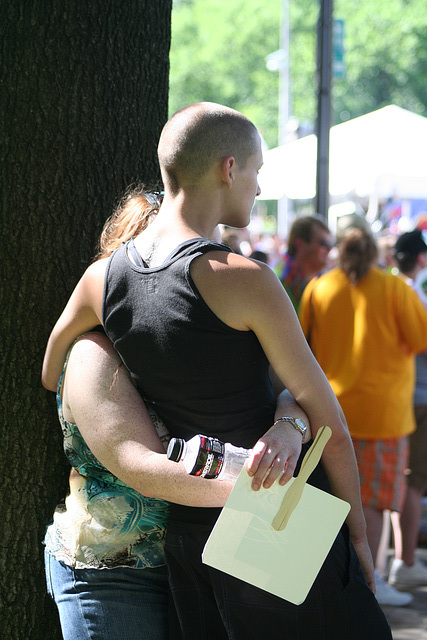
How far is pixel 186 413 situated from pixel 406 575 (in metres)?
3.46

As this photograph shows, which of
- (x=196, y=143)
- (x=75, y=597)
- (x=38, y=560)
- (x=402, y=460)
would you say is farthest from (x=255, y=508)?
(x=402, y=460)

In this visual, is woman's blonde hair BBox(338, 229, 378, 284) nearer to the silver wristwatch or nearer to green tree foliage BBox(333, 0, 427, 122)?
the silver wristwatch

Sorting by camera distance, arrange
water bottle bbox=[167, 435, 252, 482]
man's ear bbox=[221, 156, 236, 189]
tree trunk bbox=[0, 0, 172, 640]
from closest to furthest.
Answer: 1. water bottle bbox=[167, 435, 252, 482]
2. man's ear bbox=[221, 156, 236, 189]
3. tree trunk bbox=[0, 0, 172, 640]

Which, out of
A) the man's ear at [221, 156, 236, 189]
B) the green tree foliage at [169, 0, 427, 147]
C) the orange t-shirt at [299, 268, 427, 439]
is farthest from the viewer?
the green tree foliage at [169, 0, 427, 147]

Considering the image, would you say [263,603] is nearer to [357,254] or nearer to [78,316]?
[78,316]

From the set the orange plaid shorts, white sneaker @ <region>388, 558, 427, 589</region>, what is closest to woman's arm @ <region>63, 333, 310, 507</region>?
the orange plaid shorts

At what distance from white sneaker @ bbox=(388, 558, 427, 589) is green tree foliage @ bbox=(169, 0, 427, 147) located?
3382 cm

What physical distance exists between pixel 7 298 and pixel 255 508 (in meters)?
1.09

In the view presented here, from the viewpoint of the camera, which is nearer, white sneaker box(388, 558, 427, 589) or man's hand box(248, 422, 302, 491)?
man's hand box(248, 422, 302, 491)

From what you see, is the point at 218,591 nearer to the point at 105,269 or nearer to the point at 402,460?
the point at 105,269

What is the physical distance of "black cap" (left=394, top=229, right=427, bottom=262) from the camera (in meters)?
5.23

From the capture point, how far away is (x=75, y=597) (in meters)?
1.80

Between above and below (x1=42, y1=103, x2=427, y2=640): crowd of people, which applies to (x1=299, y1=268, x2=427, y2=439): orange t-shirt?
below

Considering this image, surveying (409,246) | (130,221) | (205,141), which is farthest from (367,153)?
(205,141)
